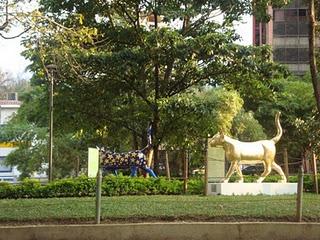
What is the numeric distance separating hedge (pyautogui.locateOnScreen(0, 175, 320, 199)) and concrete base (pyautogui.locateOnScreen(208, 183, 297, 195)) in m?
0.60

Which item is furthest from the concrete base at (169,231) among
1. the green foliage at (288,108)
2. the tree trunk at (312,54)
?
the green foliage at (288,108)

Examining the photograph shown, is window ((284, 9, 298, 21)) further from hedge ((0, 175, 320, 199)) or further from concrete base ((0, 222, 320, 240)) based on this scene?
concrete base ((0, 222, 320, 240))

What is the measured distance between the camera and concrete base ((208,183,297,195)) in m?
16.8

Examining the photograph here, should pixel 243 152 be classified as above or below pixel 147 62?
below

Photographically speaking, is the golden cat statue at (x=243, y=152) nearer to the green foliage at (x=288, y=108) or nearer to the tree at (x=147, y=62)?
the tree at (x=147, y=62)

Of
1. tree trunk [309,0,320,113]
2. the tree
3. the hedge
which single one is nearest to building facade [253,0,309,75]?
the tree

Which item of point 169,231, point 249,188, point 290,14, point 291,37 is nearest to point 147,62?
point 249,188

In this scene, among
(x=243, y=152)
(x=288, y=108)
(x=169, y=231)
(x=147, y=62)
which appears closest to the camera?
(x=169, y=231)

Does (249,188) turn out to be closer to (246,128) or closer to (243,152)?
(243,152)

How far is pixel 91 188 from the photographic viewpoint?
1650 centimetres

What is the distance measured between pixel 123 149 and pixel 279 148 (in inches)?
591

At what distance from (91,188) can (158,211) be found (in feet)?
16.2

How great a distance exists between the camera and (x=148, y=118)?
77.4 ft

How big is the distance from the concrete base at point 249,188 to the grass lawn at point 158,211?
10.9 feet
